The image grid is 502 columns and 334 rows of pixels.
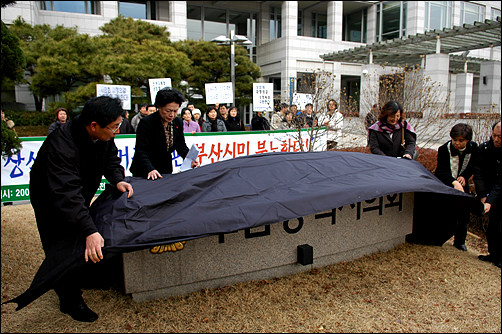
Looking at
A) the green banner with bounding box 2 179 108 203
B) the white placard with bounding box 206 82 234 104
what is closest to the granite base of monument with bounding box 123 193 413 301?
the green banner with bounding box 2 179 108 203

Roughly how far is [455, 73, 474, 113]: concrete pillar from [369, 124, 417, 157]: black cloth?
66.8 ft

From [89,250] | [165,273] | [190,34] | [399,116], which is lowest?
[165,273]

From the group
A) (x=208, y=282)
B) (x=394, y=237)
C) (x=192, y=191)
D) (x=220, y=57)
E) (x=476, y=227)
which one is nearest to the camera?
(x=192, y=191)

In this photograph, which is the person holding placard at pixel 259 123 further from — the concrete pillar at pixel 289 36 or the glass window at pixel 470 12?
the glass window at pixel 470 12

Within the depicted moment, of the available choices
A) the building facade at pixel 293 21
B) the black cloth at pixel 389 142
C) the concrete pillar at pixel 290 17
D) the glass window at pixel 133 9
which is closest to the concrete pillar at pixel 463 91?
the building facade at pixel 293 21

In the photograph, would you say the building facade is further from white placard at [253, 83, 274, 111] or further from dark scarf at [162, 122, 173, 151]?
dark scarf at [162, 122, 173, 151]

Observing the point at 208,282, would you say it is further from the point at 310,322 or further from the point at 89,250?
the point at 89,250

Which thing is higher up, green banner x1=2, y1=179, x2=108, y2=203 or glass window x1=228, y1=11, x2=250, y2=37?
glass window x1=228, y1=11, x2=250, y2=37

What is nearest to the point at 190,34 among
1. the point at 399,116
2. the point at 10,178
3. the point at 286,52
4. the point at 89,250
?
the point at 286,52

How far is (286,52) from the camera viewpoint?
80.1 feet

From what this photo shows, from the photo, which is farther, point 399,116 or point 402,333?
point 399,116

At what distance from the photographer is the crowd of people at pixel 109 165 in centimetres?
254

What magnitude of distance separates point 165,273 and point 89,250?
2.70ft

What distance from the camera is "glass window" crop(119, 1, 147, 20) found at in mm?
23870
